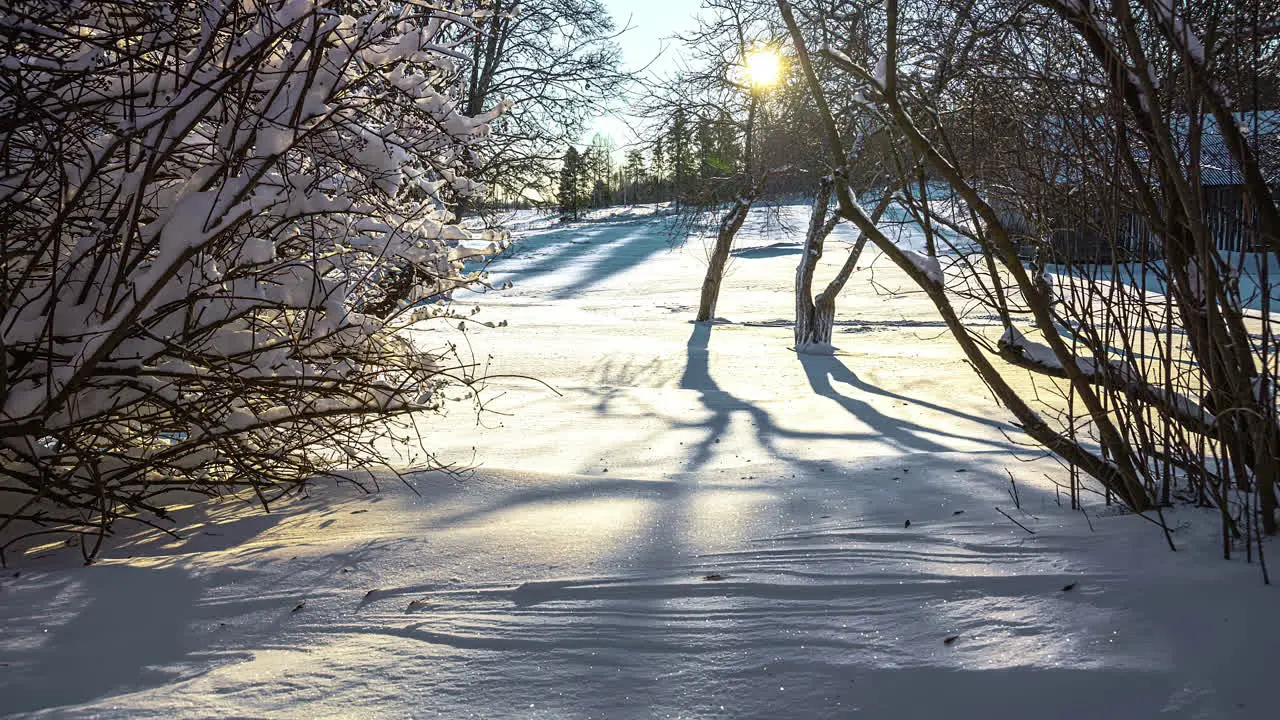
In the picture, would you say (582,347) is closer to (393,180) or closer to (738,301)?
(393,180)

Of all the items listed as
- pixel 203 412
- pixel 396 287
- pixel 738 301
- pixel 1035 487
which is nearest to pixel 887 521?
pixel 1035 487

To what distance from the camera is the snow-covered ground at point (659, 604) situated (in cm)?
199

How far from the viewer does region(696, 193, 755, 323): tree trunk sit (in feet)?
52.1

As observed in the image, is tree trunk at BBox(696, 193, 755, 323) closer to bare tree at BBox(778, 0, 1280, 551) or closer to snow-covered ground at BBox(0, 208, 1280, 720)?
snow-covered ground at BBox(0, 208, 1280, 720)

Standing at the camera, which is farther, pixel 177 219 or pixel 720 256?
pixel 720 256

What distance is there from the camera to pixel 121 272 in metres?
2.90

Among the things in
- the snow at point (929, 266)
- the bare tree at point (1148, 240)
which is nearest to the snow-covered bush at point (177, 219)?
the bare tree at point (1148, 240)

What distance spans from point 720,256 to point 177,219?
45.3ft

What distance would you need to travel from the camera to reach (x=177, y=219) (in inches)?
109

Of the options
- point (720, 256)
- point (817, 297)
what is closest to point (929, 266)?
point (817, 297)

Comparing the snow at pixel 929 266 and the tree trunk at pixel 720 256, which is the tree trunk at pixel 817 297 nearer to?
the tree trunk at pixel 720 256

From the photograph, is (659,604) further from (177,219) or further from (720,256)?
(720,256)

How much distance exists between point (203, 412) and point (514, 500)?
3.95 feet

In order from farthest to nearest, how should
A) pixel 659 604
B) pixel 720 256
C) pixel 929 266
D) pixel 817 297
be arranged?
pixel 720 256, pixel 817 297, pixel 929 266, pixel 659 604
